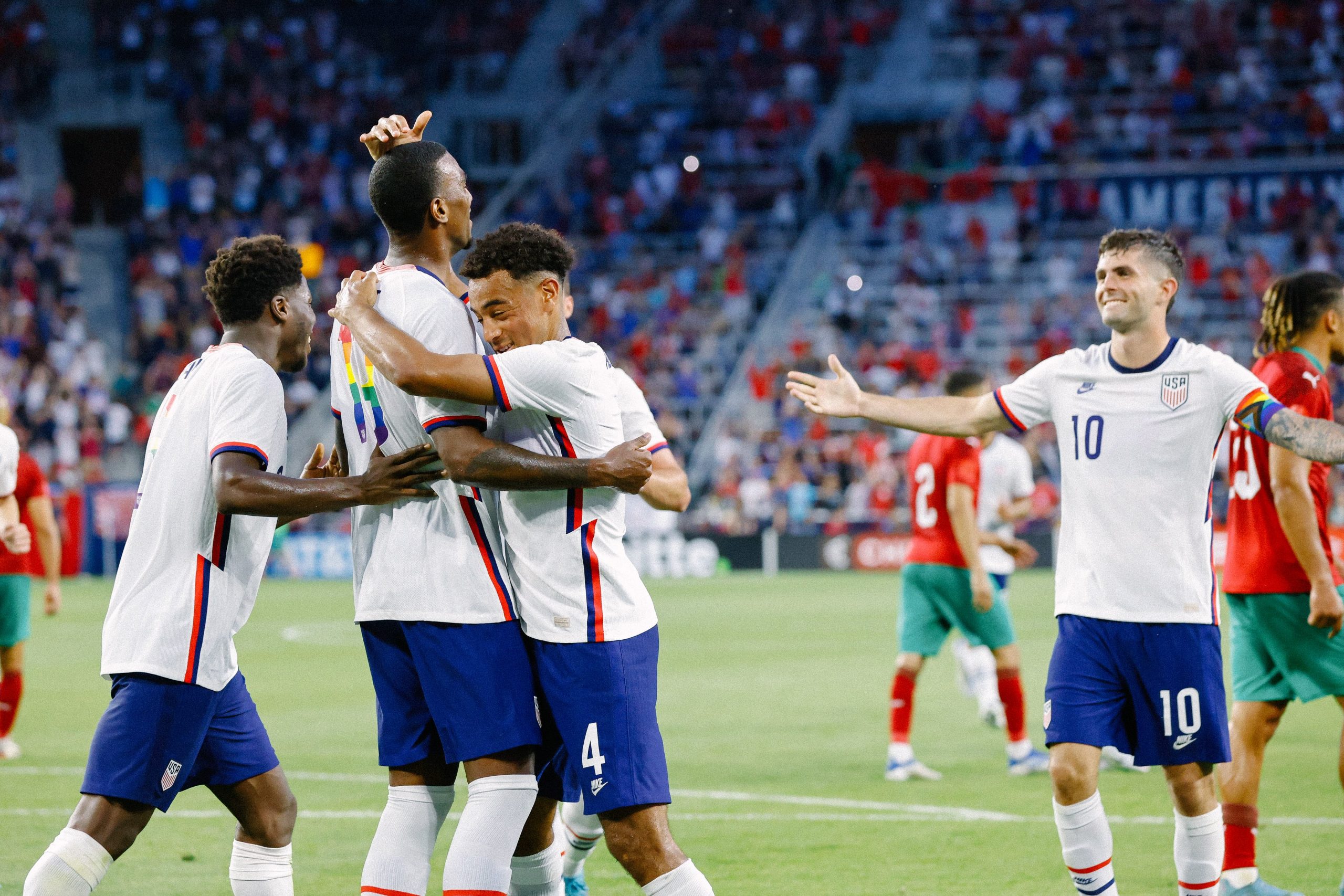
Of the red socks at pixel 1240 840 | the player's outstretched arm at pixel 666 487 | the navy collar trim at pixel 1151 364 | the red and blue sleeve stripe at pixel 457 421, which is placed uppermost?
the navy collar trim at pixel 1151 364

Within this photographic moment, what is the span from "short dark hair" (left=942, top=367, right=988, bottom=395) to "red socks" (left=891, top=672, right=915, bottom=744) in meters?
2.00

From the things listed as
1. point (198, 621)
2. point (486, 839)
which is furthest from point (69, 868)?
point (486, 839)

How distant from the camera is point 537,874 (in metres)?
5.09

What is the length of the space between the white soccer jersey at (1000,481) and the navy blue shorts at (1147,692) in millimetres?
5741

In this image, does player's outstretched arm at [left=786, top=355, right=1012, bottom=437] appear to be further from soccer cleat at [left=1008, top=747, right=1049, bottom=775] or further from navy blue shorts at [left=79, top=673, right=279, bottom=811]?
soccer cleat at [left=1008, top=747, right=1049, bottom=775]

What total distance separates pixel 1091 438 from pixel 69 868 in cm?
363

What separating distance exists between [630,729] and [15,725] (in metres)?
8.99

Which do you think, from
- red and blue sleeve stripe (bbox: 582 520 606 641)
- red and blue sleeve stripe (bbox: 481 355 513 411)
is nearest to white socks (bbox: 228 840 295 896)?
red and blue sleeve stripe (bbox: 582 520 606 641)

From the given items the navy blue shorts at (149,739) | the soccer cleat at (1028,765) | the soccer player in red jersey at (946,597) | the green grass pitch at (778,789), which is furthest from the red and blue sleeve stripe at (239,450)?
the soccer cleat at (1028,765)

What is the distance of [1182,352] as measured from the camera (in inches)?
219

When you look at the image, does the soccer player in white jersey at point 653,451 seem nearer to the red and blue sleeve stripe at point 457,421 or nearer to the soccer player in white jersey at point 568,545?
the soccer player in white jersey at point 568,545

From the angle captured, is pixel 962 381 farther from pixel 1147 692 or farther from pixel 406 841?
pixel 406 841

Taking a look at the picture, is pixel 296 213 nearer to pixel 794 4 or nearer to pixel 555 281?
pixel 794 4

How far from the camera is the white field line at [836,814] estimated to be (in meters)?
8.02
